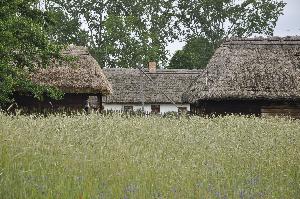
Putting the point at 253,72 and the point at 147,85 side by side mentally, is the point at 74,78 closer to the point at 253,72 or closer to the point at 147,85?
the point at 253,72

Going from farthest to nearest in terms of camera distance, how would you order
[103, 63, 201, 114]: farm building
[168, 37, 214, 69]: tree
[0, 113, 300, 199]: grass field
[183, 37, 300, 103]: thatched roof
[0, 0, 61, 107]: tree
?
1. [168, 37, 214, 69]: tree
2. [103, 63, 201, 114]: farm building
3. [183, 37, 300, 103]: thatched roof
4. [0, 0, 61, 107]: tree
5. [0, 113, 300, 199]: grass field

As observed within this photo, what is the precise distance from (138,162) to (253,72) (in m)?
13.9

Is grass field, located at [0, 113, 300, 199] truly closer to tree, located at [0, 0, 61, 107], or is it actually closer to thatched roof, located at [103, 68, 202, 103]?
tree, located at [0, 0, 61, 107]

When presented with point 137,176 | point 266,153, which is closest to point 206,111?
point 266,153

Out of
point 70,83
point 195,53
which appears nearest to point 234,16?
point 195,53

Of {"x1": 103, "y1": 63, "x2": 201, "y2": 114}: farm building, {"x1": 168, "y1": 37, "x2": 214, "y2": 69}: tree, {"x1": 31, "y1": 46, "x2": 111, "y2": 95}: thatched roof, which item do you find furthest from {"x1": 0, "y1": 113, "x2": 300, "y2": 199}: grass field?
{"x1": 168, "y1": 37, "x2": 214, "y2": 69}: tree

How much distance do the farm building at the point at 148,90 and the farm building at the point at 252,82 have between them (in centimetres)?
1301

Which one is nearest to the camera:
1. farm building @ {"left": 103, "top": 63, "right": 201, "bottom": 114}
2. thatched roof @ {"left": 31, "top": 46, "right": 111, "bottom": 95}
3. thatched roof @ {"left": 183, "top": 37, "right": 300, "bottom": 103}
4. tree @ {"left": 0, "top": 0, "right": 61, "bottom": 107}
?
tree @ {"left": 0, "top": 0, "right": 61, "bottom": 107}

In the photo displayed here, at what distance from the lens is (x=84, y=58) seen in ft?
62.0

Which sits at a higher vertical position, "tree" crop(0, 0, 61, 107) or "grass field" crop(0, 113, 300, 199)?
"tree" crop(0, 0, 61, 107)

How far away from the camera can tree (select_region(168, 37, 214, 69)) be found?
37.2 m

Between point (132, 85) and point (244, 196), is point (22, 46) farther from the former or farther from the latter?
point (132, 85)

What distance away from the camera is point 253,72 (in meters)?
17.8

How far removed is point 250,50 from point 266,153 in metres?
14.7
